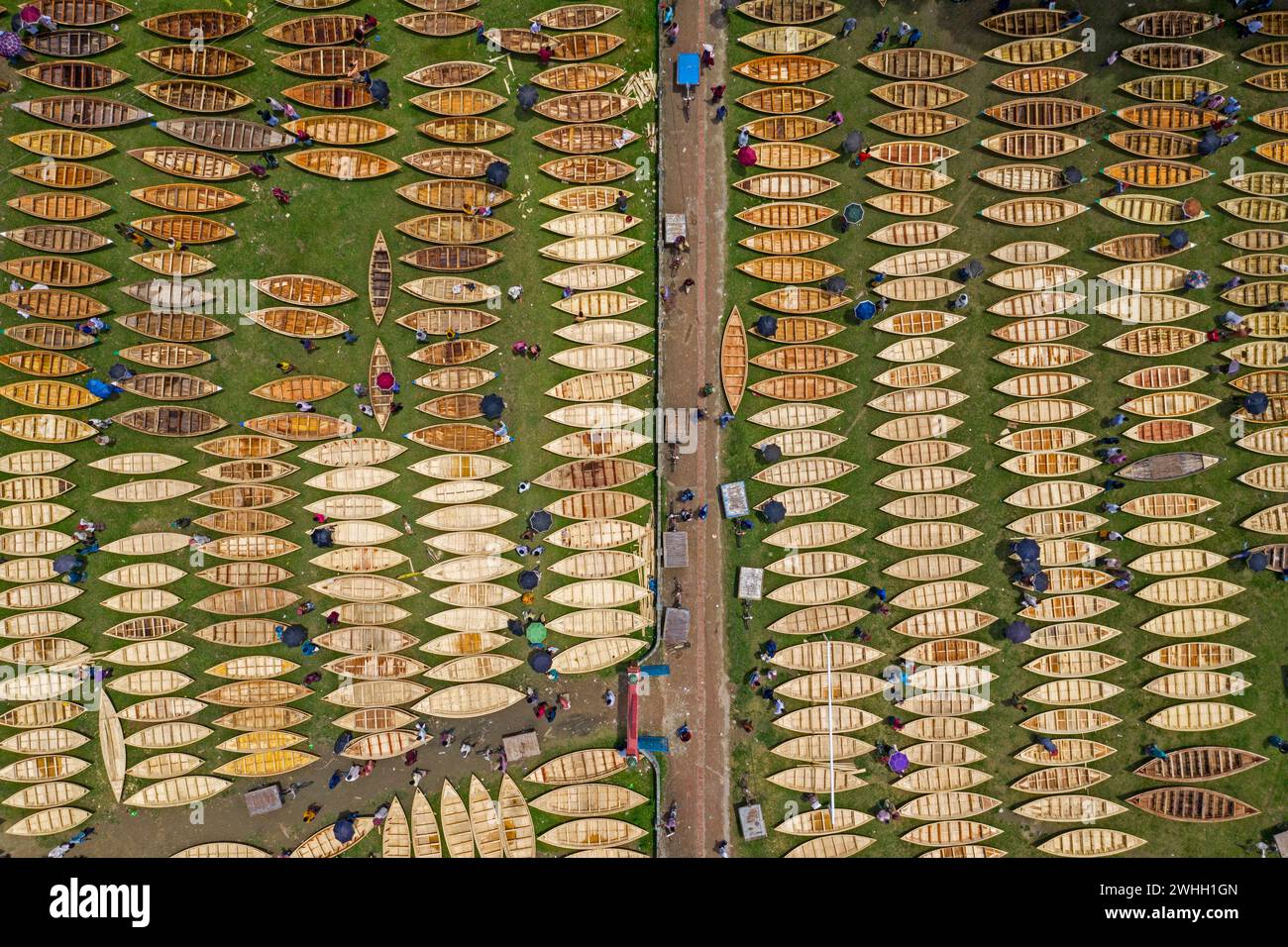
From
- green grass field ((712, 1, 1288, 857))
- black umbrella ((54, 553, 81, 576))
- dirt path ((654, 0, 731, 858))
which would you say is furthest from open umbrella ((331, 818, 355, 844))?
green grass field ((712, 1, 1288, 857))

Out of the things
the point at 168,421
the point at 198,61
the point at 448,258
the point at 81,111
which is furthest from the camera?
the point at 448,258

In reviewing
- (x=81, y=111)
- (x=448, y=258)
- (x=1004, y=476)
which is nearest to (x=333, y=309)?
(x=448, y=258)

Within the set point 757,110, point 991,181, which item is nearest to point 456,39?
point 757,110

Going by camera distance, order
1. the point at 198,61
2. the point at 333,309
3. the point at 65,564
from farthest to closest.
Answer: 1. the point at 333,309
2. the point at 198,61
3. the point at 65,564

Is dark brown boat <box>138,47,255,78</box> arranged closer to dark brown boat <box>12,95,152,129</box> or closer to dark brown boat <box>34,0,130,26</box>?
dark brown boat <box>34,0,130,26</box>

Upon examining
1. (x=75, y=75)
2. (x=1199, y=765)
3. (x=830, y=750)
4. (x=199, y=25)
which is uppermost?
(x=199, y=25)

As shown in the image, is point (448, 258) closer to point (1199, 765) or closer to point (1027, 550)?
point (1027, 550)
